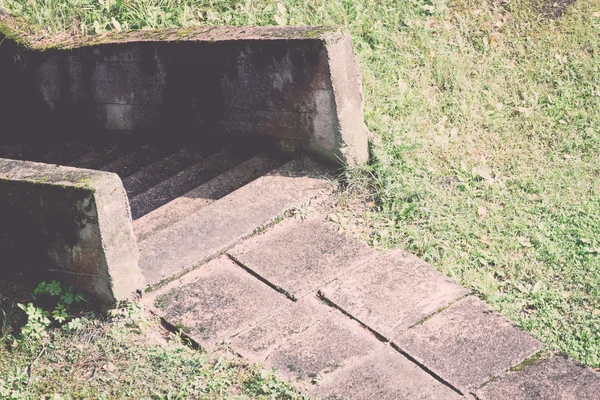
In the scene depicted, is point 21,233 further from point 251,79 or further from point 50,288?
point 251,79

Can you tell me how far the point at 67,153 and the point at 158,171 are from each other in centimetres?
116

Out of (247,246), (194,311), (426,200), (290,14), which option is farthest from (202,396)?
(290,14)

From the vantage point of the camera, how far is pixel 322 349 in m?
4.02

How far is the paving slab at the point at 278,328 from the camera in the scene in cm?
404

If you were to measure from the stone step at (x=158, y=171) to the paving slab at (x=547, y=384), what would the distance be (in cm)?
307

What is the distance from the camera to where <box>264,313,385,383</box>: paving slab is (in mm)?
3912

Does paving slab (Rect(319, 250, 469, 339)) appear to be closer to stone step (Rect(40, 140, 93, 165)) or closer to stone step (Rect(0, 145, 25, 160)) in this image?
stone step (Rect(40, 140, 93, 165))

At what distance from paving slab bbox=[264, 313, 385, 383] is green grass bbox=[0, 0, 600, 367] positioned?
2.60ft

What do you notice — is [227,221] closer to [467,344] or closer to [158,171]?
[158,171]

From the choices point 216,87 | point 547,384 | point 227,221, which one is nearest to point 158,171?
point 216,87

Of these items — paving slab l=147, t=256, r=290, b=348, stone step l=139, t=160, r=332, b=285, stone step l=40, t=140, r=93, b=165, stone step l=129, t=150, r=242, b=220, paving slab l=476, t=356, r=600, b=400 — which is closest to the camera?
paving slab l=476, t=356, r=600, b=400

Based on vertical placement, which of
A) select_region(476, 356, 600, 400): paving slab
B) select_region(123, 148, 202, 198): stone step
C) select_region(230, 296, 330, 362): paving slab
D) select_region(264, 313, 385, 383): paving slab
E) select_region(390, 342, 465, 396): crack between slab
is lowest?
select_region(476, 356, 600, 400): paving slab

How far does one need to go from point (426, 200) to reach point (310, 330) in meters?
1.38

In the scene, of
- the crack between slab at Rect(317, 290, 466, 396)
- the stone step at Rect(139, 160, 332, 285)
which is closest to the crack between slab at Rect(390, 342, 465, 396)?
the crack between slab at Rect(317, 290, 466, 396)
